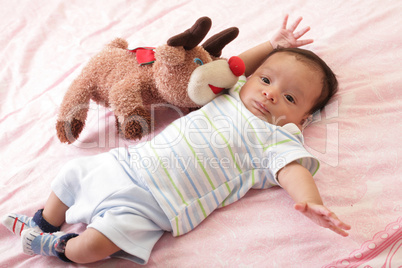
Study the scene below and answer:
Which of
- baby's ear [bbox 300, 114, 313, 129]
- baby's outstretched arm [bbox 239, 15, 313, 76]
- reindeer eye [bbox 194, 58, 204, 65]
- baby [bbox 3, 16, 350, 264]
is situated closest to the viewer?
baby [bbox 3, 16, 350, 264]

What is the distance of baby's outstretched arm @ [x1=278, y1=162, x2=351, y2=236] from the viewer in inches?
27.4

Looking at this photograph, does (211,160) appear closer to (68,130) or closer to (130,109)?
(130,109)

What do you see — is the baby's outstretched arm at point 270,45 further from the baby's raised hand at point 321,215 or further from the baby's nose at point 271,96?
the baby's raised hand at point 321,215

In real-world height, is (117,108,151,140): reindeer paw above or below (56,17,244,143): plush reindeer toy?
below

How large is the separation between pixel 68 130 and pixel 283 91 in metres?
0.62

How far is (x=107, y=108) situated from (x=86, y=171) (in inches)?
11.4

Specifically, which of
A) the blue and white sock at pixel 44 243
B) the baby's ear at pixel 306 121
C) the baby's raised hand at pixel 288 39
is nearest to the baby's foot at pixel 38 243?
the blue and white sock at pixel 44 243

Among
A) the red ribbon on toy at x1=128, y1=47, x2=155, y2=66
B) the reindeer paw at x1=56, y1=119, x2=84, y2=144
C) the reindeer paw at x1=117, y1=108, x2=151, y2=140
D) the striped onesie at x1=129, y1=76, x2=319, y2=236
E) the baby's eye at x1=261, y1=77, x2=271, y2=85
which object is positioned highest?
the red ribbon on toy at x1=128, y1=47, x2=155, y2=66

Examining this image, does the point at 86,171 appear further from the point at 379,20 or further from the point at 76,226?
the point at 379,20

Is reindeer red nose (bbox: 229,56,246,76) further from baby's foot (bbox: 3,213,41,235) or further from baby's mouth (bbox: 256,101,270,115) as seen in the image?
baby's foot (bbox: 3,213,41,235)

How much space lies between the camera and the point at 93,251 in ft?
2.45

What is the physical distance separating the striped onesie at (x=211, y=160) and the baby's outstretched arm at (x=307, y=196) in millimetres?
26

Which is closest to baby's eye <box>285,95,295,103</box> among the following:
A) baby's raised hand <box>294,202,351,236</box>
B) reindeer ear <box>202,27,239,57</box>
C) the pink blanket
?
the pink blanket

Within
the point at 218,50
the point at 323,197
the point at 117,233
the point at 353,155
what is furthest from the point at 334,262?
the point at 218,50
